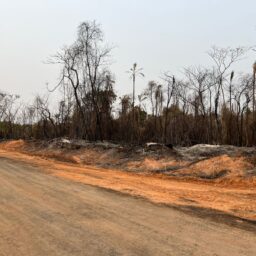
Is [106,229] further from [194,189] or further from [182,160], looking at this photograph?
[182,160]

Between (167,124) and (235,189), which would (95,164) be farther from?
(167,124)

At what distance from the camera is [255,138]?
3441 centimetres

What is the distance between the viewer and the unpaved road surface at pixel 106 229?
7.66 meters

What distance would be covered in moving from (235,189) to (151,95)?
40048 millimetres

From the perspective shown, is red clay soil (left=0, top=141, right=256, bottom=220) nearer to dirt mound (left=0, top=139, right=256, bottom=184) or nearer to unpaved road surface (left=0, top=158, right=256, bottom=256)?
dirt mound (left=0, top=139, right=256, bottom=184)

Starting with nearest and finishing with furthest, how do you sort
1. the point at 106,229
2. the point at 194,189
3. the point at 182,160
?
the point at 106,229, the point at 194,189, the point at 182,160

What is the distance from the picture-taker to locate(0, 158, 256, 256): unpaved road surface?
7.66 m

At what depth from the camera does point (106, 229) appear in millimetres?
9070

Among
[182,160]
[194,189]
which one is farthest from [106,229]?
[182,160]

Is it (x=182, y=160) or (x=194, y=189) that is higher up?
(x=182, y=160)

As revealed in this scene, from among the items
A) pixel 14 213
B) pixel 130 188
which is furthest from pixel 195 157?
pixel 14 213

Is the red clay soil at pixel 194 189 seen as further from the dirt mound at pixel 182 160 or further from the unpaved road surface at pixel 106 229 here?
the unpaved road surface at pixel 106 229

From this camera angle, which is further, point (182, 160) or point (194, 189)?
point (182, 160)

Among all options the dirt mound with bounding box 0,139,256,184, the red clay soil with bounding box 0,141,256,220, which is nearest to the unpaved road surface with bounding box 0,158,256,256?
the red clay soil with bounding box 0,141,256,220
